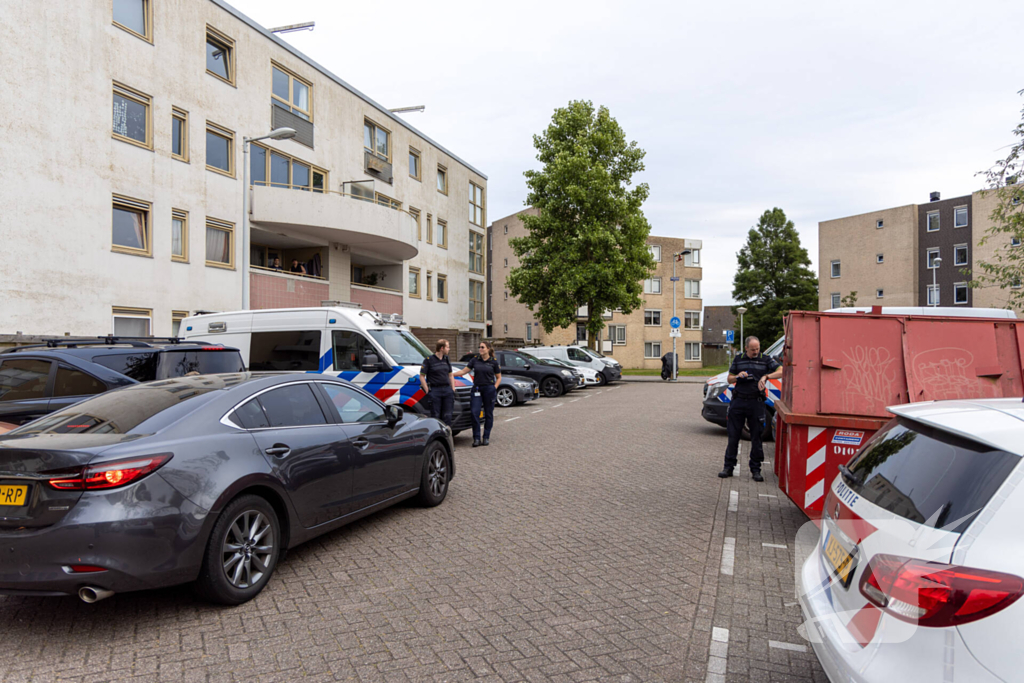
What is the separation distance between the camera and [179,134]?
18.1 metres

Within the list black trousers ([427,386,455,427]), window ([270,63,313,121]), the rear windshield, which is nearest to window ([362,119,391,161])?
window ([270,63,313,121])

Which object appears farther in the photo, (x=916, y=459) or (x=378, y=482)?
(x=378, y=482)

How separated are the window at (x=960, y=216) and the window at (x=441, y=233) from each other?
3872cm

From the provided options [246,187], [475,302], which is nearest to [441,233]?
[475,302]

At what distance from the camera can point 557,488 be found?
7609 mm

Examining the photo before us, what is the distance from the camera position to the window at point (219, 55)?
62.4 feet

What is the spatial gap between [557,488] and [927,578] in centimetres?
567

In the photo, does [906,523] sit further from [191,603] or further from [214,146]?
[214,146]

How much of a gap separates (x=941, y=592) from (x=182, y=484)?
3713 mm

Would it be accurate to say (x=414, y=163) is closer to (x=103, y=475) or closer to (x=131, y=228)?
(x=131, y=228)

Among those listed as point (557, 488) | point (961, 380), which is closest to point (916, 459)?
point (961, 380)

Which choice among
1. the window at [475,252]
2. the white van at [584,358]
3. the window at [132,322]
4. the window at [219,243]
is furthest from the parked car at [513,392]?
the window at [475,252]

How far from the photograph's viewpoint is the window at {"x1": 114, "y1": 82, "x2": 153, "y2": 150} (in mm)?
16203

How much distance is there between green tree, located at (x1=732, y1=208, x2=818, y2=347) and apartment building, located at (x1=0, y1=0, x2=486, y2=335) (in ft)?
140
